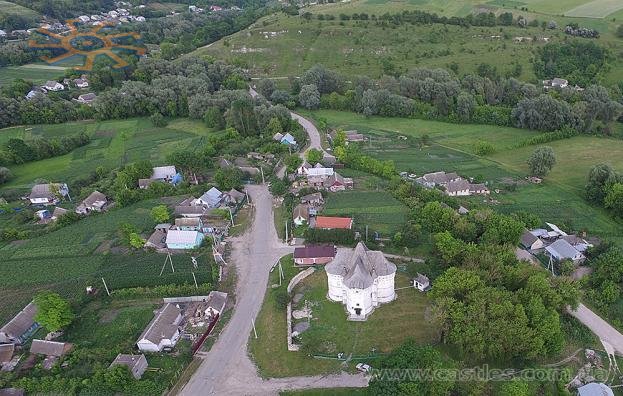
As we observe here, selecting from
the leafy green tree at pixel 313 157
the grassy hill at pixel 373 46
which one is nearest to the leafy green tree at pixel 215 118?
the leafy green tree at pixel 313 157

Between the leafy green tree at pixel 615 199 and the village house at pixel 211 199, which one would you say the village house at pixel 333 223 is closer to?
the village house at pixel 211 199

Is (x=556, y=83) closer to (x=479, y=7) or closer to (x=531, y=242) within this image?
(x=479, y=7)

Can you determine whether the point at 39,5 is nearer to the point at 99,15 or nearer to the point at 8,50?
the point at 99,15

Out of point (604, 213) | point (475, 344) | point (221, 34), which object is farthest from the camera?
point (221, 34)

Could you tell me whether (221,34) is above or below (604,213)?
above

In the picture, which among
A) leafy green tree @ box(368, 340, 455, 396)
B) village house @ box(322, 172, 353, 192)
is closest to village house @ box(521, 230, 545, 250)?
leafy green tree @ box(368, 340, 455, 396)

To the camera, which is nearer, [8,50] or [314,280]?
[314,280]

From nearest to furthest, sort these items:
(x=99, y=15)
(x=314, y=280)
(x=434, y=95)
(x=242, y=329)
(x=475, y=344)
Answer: (x=475, y=344), (x=242, y=329), (x=314, y=280), (x=434, y=95), (x=99, y=15)

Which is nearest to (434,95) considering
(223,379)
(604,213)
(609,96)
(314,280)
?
(609,96)
